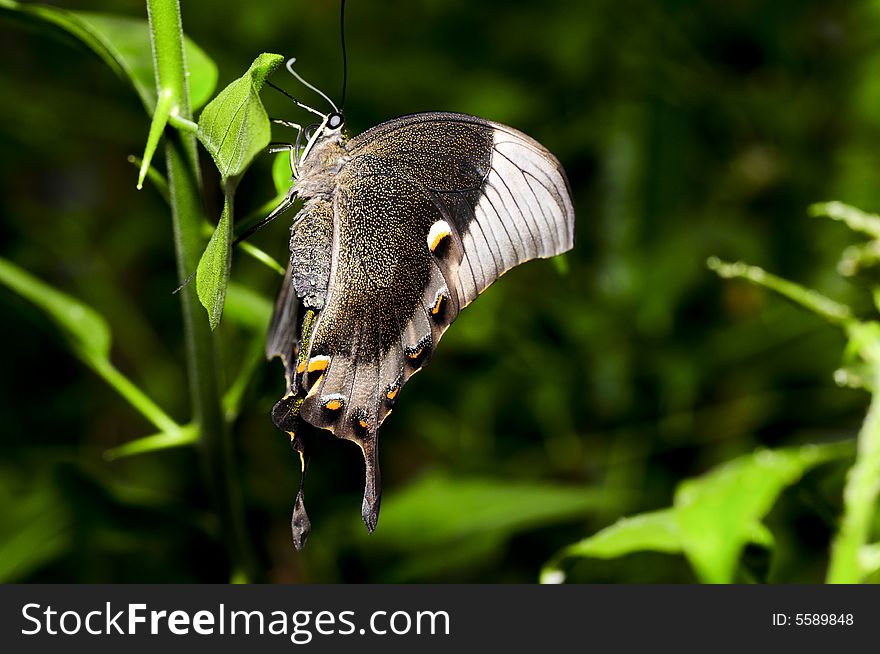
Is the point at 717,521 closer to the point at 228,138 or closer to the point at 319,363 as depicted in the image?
the point at 319,363

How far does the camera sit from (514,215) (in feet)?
2.56

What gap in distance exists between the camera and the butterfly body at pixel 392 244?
2.49ft

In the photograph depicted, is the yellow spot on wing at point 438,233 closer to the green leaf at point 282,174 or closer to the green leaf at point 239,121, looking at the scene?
the green leaf at point 282,174

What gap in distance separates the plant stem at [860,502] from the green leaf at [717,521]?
6 cm

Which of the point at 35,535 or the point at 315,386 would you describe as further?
the point at 35,535

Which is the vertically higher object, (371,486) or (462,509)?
(462,509)

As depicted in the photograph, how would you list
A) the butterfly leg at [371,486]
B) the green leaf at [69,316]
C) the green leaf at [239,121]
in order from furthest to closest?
the green leaf at [69,316], the butterfly leg at [371,486], the green leaf at [239,121]

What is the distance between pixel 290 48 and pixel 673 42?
793 mm

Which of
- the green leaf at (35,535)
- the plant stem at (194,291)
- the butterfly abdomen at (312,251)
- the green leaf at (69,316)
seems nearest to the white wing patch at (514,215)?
the butterfly abdomen at (312,251)

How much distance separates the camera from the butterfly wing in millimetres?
763

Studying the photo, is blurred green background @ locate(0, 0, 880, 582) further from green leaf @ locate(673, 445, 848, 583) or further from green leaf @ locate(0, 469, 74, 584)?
green leaf @ locate(673, 445, 848, 583)

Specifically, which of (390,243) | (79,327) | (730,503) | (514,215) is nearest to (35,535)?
(79,327)

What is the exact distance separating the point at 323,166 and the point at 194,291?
0.19 meters

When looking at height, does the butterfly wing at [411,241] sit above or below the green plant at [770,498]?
above
